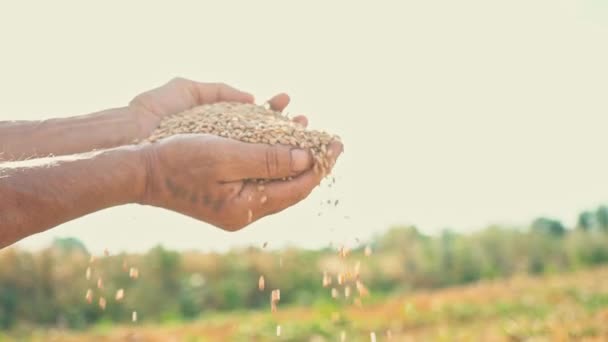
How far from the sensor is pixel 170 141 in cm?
301

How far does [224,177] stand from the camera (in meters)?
3.11

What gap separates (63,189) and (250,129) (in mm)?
961

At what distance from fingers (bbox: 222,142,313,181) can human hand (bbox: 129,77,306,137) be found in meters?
0.69

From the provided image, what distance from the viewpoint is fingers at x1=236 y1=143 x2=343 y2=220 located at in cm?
322

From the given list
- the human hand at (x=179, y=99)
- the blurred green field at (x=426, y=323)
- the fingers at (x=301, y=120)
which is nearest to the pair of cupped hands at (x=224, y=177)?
the fingers at (x=301, y=120)

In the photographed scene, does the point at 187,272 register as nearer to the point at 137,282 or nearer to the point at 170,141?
the point at 137,282

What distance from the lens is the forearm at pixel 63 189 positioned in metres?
2.48

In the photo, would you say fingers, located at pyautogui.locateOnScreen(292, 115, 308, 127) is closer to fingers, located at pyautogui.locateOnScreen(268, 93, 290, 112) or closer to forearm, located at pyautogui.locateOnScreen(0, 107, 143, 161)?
fingers, located at pyautogui.locateOnScreen(268, 93, 290, 112)

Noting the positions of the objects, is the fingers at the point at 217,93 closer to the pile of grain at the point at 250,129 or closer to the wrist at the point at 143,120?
the wrist at the point at 143,120

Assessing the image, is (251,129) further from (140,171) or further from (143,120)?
(143,120)

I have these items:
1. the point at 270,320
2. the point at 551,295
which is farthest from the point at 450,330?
the point at 551,295

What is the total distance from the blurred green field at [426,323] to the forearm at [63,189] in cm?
542

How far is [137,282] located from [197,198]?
32.8 feet

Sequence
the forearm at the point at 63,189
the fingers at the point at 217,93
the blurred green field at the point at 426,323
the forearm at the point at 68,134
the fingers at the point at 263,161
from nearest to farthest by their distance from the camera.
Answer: the forearm at the point at 63,189, the fingers at the point at 263,161, the forearm at the point at 68,134, the fingers at the point at 217,93, the blurred green field at the point at 426,323
